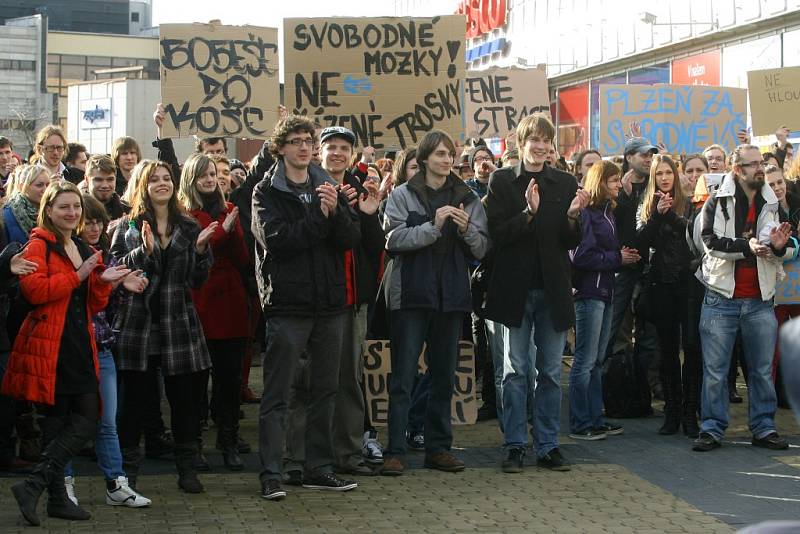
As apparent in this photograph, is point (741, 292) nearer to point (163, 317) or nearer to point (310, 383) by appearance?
point (310, 383)

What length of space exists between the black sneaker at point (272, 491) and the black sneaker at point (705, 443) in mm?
3178

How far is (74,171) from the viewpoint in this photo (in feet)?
38.5

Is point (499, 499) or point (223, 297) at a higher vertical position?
point (223, 297)

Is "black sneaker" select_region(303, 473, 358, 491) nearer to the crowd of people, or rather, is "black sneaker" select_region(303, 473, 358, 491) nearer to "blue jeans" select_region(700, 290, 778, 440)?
the crowd of people

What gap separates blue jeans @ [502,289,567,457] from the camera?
9078 millimetres

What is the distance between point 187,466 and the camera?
27.1 feet

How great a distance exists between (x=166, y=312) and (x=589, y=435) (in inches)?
141

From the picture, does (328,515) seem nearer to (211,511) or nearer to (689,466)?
(211,511)

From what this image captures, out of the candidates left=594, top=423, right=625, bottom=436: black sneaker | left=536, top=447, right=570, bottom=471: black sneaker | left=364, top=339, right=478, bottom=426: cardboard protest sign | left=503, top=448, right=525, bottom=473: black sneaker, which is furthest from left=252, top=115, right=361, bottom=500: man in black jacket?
left=594, top=423, right=625, bottom=436: black sneaker

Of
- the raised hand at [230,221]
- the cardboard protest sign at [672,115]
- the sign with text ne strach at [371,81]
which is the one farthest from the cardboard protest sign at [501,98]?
the raised hand at [230,221]

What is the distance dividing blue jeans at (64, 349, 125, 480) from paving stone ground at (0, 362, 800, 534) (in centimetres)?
24

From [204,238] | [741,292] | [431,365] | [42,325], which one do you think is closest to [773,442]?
[741,292]

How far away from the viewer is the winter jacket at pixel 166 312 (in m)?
8.12

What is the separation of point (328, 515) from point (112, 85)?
216ft
